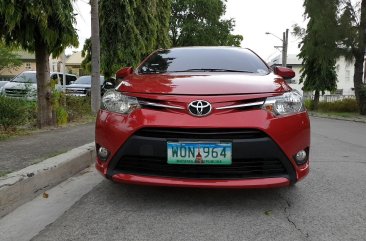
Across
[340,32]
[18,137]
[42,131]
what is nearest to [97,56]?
[42,131]

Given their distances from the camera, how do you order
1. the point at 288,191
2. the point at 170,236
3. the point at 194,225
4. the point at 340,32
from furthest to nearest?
the point at 340,32, the point at 288,191, the point at 194,225, the point at 170,236

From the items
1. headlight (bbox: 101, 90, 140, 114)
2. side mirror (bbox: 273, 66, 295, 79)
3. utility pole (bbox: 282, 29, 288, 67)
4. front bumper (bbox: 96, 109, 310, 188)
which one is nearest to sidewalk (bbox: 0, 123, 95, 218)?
front bumper (bbox: 96, 109, 310, 188)

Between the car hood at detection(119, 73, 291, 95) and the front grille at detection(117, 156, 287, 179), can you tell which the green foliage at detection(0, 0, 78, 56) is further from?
the front grille at detection(117, 156, 287, 179)

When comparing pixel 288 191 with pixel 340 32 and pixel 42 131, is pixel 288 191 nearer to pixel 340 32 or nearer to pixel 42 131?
pixel 42 131

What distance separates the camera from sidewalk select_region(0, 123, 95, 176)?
14.8ft

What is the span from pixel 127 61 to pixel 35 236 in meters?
12.5

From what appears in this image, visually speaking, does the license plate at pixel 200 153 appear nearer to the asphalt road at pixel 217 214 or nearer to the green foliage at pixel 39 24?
the asphalt road at pixel 217 214

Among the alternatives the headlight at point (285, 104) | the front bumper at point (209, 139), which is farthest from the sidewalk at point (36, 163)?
the headlight at point (285, 104)

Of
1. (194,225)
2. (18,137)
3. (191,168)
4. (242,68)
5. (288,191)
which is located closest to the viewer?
(194,225)

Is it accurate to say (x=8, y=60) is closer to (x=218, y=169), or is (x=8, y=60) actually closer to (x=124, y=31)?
(x=124, y=31)

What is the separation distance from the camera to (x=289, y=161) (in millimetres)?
3502

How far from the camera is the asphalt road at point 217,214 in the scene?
303cm

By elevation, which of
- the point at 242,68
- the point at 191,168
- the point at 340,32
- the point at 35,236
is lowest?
the point at 35,236

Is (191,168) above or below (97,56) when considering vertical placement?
below
